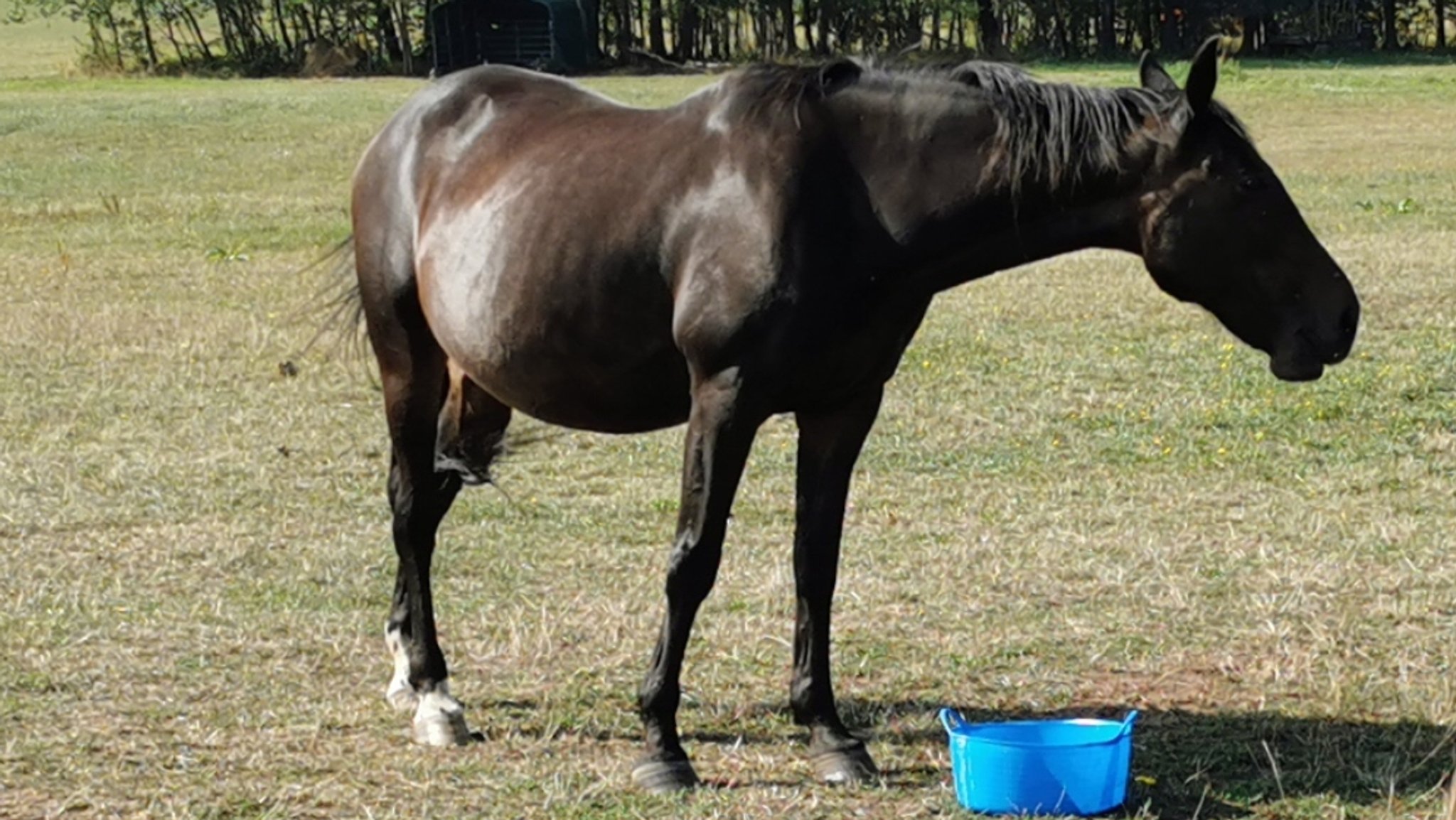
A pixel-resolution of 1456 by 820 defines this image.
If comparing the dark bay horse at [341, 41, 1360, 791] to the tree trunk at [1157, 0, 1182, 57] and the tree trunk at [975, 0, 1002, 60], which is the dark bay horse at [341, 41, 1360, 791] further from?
the tree trunk at [1157, 0, 1182, 57]

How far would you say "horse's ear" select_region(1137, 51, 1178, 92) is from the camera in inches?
201

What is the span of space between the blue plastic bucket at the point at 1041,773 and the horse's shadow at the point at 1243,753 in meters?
0.15

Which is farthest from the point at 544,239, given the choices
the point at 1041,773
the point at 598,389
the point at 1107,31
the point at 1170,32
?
the point at 1170,32

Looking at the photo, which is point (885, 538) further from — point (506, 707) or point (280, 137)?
point (280, 137)

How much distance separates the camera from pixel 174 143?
27672mm

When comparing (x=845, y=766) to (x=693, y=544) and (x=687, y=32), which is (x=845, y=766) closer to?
(x=693, y=544)

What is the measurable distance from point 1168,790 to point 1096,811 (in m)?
0.37

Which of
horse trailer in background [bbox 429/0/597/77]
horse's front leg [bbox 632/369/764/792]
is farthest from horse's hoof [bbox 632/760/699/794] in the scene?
horse trailer in background [bbox 429/0/597/77]

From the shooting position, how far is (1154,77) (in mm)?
5137

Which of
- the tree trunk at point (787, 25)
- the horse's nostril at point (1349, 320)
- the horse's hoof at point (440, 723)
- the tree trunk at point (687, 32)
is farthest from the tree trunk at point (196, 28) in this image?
the horse's nostril at point (1349, 320)

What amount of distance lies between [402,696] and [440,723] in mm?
349

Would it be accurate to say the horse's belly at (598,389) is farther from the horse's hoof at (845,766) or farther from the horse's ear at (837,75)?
the horse's hoof at (845,766)

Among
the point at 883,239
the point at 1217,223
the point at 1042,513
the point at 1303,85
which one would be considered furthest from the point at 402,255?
the point at 1303,85

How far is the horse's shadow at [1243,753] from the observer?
5219 mm
